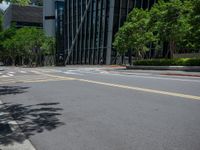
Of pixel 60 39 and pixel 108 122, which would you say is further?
pixel 60 39

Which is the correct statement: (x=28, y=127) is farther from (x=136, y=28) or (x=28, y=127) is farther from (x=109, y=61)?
(x=109, y=61)

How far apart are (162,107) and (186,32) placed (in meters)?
24.6

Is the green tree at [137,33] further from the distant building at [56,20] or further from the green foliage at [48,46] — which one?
the distant building at [56,20]

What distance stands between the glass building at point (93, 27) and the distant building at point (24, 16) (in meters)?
59.7

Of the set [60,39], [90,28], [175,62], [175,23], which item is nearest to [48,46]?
[60,39]

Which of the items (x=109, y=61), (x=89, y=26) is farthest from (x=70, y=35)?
(x=109, y=61)

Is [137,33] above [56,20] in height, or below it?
below

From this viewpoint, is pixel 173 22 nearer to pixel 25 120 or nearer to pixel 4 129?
pixel 25 120

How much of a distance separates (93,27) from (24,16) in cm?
7862

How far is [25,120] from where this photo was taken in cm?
801

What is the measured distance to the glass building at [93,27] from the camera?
5934 cm

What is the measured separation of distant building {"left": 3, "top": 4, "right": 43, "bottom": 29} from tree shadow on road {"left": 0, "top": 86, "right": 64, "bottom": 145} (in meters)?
125

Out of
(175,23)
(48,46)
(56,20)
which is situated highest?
(56,20)

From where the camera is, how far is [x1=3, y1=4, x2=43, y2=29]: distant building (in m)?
133
